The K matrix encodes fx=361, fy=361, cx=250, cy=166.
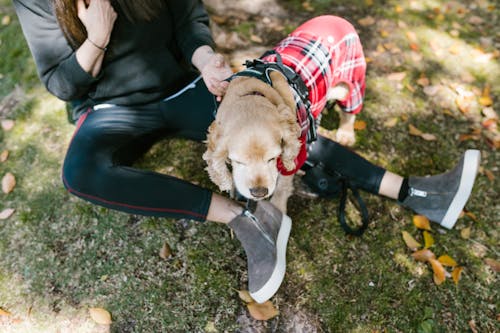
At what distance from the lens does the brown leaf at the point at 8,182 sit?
2775 millimetres

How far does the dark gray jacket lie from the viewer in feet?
7.09

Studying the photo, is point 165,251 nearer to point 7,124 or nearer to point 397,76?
point 7,124

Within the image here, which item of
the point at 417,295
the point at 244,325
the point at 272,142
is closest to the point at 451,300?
the point at 417,295

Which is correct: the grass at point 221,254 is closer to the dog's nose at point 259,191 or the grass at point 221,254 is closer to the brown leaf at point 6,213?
the brown leaf at point 6,213

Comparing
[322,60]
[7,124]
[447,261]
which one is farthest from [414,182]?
[7,124]

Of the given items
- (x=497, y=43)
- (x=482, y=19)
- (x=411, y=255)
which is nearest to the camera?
(x=411, y=255)

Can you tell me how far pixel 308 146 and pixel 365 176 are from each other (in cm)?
48

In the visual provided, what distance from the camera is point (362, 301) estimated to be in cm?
226

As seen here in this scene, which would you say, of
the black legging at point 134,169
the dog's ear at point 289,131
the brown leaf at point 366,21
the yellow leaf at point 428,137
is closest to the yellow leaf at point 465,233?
the black legging at point 134,169

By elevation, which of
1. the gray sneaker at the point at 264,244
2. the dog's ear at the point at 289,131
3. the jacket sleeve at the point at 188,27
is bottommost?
the gray sneaker at the point at 264,244

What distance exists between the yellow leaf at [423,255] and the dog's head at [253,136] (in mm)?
1130

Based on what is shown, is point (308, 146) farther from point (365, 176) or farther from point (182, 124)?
point (182, 124)

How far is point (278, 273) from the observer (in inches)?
87.0

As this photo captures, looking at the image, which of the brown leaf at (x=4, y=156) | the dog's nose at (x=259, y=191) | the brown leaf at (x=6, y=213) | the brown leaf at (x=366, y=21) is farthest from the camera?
the brown leaf at (x=366, y=21)
